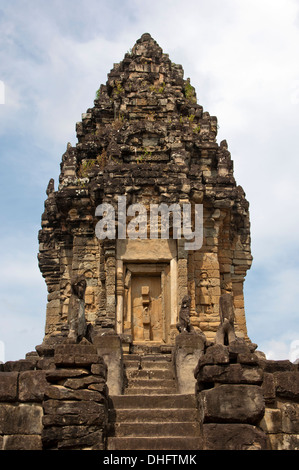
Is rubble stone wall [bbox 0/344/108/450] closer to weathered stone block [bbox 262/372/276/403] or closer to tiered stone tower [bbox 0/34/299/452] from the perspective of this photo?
tiered stone tower [bbox 0/34/299/452]

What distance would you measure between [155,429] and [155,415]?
41 centimetres

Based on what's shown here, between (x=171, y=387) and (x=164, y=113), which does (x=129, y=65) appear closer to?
(x=164, y=113)

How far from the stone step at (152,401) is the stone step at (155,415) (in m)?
0.40

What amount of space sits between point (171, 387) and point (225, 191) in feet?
23.4

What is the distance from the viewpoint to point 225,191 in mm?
16734

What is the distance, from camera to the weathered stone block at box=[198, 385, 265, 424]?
8.02 metres

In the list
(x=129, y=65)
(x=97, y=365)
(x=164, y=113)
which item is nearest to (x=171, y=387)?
(x=97, y=365)

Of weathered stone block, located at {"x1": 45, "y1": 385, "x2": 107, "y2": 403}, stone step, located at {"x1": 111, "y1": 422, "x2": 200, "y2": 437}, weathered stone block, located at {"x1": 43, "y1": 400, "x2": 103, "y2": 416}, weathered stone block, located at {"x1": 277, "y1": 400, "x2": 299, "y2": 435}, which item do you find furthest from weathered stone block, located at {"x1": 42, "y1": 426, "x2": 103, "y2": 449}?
weathered stone block, located at {"x1": 277, "y1": 400, "x2": 299, "y2": 435}

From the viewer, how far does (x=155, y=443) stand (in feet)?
27.7

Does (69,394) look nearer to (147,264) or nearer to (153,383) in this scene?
(153,383)

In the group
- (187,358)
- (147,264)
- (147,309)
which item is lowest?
(187,358)

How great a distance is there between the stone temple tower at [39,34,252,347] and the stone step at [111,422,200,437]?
5626mm

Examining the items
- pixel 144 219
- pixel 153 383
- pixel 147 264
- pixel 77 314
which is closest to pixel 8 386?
pixel 77 314
